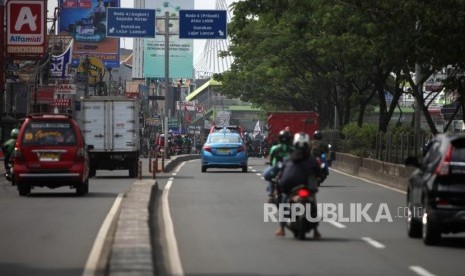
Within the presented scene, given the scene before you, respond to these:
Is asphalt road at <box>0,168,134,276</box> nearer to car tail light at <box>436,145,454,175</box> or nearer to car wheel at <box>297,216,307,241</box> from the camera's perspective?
car wheel at <box>297,216,307,241</box>

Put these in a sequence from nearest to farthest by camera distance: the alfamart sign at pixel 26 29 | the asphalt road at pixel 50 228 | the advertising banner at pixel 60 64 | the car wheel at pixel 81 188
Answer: the asphalt road at pixel 50 228 < the car wheel at pixel 81 188 < the alfamart sign at pixel 26 29 < the advertising banner at pixel 60 64

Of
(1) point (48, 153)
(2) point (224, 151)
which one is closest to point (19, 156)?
(1) point (48, 153)

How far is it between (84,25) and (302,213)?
249ft

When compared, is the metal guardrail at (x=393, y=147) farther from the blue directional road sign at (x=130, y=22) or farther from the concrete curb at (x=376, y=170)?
the blue directional road sign at (x=130, y=22)

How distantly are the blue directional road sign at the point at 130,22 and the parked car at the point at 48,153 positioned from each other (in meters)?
25.6

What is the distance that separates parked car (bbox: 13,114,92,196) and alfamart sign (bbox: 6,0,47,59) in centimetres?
2419

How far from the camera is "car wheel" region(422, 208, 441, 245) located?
17.0m

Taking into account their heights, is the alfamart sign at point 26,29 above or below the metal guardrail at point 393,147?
above

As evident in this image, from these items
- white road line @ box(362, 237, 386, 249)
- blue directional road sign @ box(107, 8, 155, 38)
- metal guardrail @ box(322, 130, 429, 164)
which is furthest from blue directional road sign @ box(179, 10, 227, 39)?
white road line @ box(362, 237, 386, 249)

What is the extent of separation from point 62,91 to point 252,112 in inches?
4121

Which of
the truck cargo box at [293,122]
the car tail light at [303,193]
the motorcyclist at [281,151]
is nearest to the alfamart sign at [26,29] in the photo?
the truck cargo box at [293,122]

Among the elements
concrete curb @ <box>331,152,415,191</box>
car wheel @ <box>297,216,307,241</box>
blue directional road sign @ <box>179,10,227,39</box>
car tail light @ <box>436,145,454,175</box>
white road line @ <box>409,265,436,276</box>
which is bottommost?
concrete curb @ <box>331,152,415,191</box>

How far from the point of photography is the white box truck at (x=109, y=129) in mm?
40531

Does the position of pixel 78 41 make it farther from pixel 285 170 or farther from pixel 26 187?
pixel 285 170
